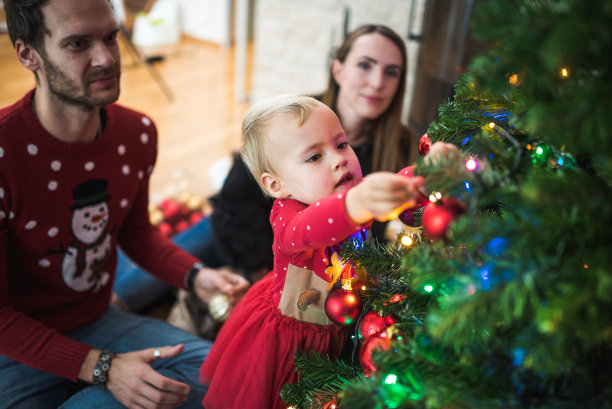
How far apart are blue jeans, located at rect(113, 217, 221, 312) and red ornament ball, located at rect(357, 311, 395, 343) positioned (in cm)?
117

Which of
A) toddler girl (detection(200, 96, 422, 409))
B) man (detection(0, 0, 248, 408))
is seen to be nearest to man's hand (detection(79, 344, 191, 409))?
man (detection(0, 0, 248, 408))

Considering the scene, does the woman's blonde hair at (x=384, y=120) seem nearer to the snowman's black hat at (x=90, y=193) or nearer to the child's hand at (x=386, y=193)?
the snowman's black hat at (x=90, y=193)

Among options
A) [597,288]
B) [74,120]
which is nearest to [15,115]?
[74,120]

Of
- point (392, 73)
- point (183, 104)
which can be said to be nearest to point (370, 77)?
point (392, 73)

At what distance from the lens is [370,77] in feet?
4.85

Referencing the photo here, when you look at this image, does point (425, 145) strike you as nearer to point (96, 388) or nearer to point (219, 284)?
point (219, 284)

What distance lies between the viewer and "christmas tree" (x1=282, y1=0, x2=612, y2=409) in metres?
0.36

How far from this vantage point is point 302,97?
0.69m

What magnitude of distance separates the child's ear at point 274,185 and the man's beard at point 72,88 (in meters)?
0.51

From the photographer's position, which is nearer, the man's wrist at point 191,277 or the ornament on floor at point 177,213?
the man's wrist at point 191,277

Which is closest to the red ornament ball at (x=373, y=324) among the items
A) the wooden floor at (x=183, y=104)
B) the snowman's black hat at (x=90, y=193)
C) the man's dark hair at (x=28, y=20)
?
the snowman's black hat at (x=90, y=193)

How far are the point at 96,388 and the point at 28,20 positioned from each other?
2.51ft

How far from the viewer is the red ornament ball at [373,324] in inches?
23.7

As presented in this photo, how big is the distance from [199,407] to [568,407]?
0.77 m
